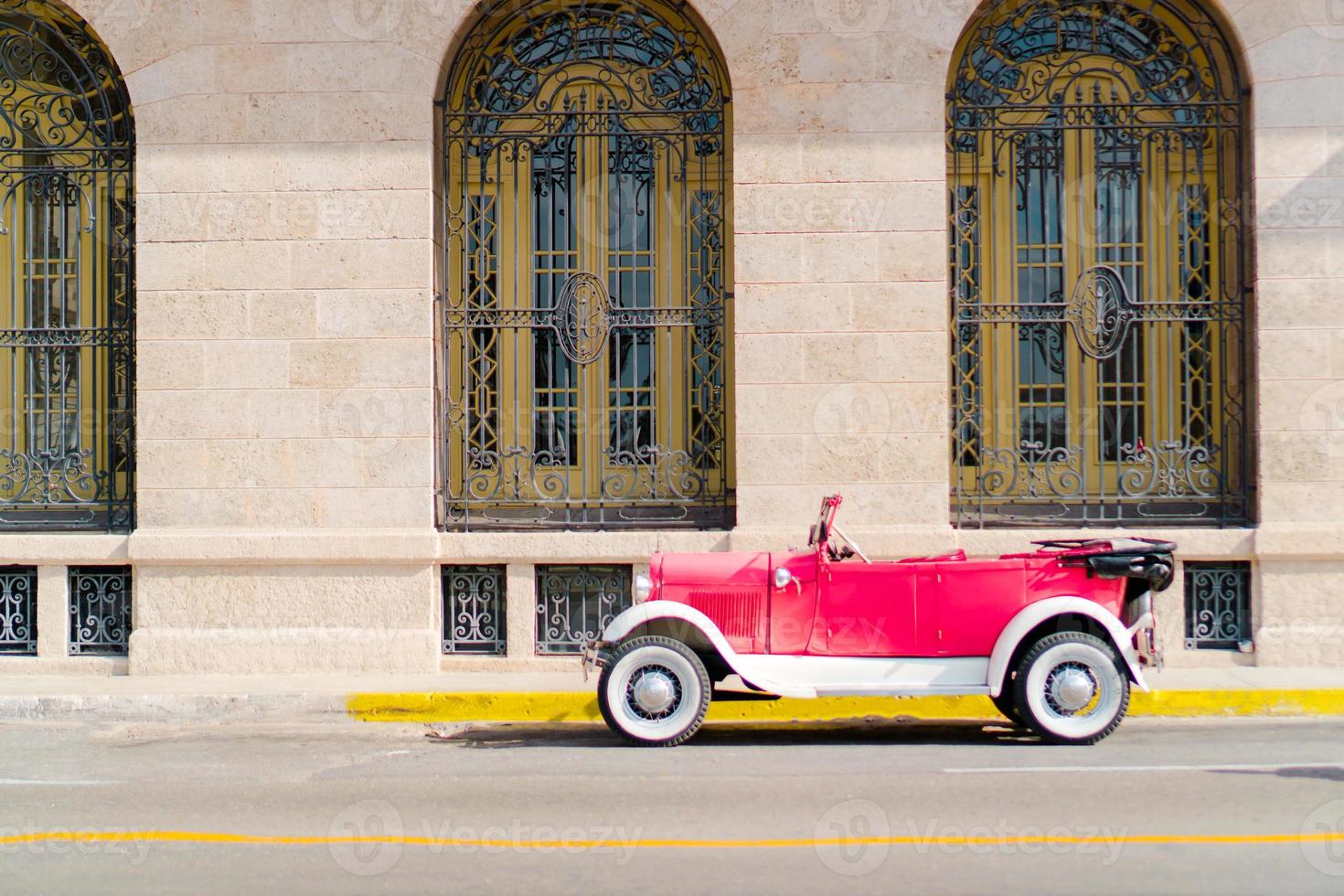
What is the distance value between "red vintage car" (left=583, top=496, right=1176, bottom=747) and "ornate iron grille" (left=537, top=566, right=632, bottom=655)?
2.75 m

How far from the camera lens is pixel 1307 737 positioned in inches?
356

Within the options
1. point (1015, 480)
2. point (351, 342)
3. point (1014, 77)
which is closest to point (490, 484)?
point (351, 342)

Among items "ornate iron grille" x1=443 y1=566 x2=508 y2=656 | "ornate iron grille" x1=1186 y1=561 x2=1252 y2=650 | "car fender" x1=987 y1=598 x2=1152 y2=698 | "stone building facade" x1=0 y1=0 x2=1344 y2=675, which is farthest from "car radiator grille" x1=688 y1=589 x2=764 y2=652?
"ornate iron grille" x1=1186 y1=561 x2=1252 y2=650

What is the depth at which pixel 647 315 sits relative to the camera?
12008mm

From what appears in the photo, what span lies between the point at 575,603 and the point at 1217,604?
5.34 metres

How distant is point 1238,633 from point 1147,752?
3592mm

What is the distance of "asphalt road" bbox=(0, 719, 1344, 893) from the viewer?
18.8 ft

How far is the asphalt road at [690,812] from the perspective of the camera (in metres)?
5.74

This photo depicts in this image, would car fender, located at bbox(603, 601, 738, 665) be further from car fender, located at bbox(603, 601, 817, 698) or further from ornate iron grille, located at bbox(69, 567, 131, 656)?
ornate iron grille, located at bbox(69, 567, 131, 656)

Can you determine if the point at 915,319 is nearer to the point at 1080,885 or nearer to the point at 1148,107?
the point at 1148,107

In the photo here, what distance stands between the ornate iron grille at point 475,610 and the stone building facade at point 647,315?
0.03 metres

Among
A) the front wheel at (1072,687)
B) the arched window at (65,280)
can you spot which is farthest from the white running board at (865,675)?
the arched window at (65,280)

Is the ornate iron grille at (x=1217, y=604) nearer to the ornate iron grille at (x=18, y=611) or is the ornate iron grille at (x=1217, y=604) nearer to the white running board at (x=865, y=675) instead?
the white running board at (x=865, y=675)

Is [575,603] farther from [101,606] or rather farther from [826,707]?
[101,606]
